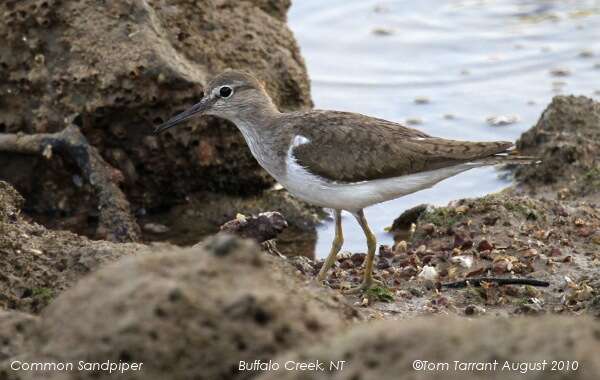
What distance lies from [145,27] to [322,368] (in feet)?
18.8

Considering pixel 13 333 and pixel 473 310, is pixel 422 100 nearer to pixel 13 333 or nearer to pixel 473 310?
pixel 473 310

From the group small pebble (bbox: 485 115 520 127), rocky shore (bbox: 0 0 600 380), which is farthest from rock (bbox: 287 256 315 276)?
small pebble (bbox: 485 115 520 127)

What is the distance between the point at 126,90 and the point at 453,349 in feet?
18.3

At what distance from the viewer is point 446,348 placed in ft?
11.6

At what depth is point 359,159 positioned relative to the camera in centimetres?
708

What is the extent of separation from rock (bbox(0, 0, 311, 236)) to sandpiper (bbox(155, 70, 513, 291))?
1.75 metres

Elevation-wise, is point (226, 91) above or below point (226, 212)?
above

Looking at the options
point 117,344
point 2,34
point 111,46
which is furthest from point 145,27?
point 117,344

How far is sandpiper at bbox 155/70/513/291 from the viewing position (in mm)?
7078

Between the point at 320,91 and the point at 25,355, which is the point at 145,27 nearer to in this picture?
the point at 320,91

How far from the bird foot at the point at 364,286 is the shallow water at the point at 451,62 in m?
2.35

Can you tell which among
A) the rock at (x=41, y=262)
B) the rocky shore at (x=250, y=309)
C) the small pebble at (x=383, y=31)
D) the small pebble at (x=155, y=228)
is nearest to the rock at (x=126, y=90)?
the small pebble at (x=155, y=228)

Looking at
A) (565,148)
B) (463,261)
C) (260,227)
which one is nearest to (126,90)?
(260,227)

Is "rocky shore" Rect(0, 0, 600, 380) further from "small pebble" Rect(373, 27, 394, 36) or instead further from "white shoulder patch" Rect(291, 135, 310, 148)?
"small pebble" Rect(373, 27, 394, 36)
